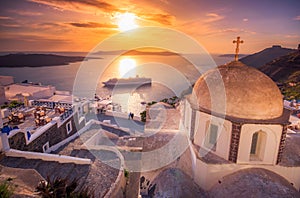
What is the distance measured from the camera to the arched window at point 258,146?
22.9ft

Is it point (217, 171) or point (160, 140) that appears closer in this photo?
point (217, 171)

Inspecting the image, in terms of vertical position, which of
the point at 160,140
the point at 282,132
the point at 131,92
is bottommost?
the point at 131,92

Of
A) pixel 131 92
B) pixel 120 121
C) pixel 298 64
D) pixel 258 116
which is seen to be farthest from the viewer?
pixel 131 92

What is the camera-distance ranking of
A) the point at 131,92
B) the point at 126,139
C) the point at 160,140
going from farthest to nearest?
1. the point at 131,92
2. the point at 126,139
3. the point at 160,140

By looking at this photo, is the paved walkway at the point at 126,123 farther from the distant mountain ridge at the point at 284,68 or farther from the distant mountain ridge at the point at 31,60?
the distant mountain ridge at the point at 31,60

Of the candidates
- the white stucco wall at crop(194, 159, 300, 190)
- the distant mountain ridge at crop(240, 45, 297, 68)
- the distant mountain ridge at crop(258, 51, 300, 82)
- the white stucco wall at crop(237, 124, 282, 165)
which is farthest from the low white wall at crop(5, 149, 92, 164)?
the distant mountain ridge at crop(240, 45, 297, 68)

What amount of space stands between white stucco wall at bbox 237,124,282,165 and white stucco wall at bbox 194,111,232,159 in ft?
1.58

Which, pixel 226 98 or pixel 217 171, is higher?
pixel 226 98

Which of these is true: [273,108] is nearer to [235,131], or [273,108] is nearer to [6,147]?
[235,131]

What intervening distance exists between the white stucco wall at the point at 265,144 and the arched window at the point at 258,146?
0.08m

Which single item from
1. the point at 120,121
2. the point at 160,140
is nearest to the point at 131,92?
the point at 120,121

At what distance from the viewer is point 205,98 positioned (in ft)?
24.6

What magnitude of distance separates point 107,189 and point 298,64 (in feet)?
232

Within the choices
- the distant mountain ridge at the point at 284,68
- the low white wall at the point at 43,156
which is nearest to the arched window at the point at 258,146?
the low white wall at the point at 43,156
